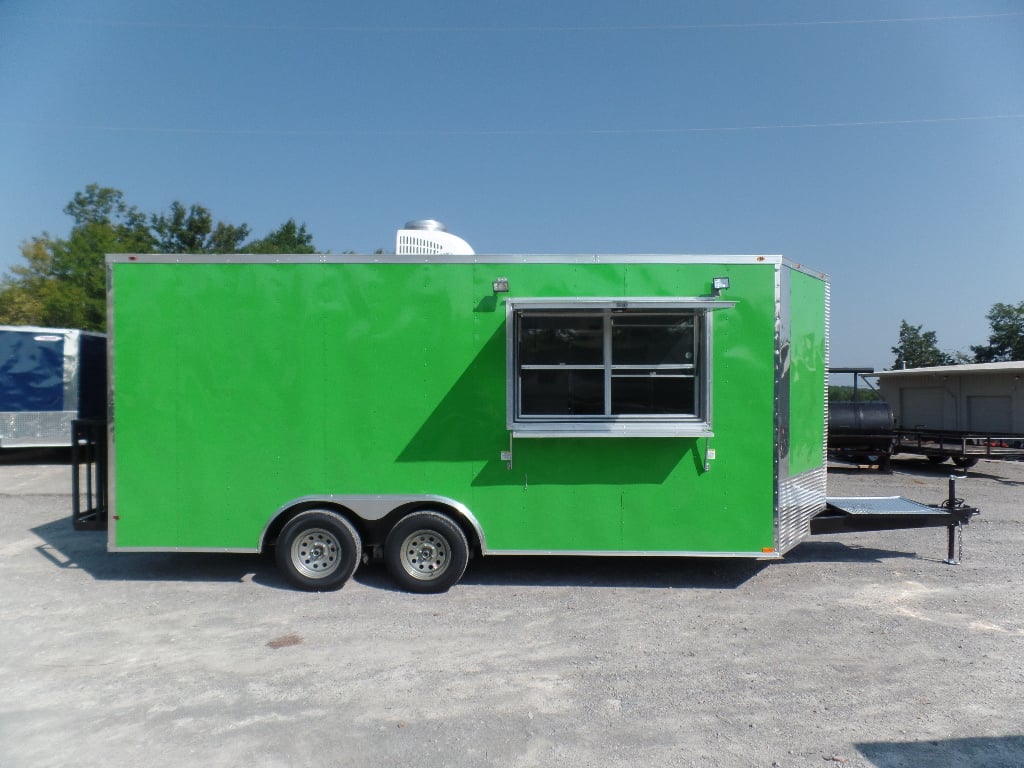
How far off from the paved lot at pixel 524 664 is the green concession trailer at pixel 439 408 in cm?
59

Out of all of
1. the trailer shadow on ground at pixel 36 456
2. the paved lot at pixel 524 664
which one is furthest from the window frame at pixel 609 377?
the trailer shadow on ground at pixel 36 456

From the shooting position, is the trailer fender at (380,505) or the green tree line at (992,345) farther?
the green tree line at (992,345)

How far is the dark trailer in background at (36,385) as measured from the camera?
1455 cm

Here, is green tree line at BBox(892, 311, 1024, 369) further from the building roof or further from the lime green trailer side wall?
the lime green trailer side wall

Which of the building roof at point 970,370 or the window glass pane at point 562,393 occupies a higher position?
the building roof at point 970,370

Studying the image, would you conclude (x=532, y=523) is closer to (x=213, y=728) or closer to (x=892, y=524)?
(x=213, y=728)

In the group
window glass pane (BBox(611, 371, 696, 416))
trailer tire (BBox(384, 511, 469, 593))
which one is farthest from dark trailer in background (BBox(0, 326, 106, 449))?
window glass pane (BBox(611, 371, 696, 416))

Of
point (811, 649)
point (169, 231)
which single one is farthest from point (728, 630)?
point (169, 231)

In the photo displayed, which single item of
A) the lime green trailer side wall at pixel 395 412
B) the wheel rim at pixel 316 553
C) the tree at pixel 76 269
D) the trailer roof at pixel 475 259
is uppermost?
the tree at pixel 76 269

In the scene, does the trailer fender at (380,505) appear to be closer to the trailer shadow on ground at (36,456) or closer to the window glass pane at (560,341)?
the window glass pane at (560,341)

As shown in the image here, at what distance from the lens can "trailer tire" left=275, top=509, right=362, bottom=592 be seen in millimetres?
6258

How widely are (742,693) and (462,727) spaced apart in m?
1.78

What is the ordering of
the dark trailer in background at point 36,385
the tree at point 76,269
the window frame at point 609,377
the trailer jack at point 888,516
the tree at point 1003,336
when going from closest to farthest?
1. the window frame at point 609,377
2. the trailer jack at point 888,516
3. the dark trailer in background at point 36,385
4. the tree at point 76,269
5. the tree at point 1003,336

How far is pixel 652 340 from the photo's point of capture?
622 centimetres
